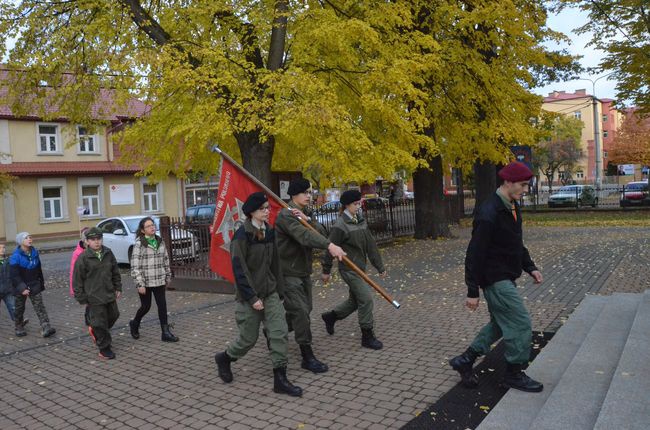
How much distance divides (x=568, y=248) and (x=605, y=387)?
35.3 ft

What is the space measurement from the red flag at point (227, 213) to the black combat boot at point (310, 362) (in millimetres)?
1579

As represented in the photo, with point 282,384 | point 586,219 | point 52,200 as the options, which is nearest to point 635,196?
point 586,219

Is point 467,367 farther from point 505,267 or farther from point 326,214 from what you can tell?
point 326,214

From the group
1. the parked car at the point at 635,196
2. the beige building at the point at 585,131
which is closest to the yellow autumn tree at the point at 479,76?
the parked car at the point at 635,196

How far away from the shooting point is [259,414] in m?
4.64

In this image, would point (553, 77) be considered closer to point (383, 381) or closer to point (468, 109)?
point (468, 109)

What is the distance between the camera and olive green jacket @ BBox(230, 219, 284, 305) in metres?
4.97

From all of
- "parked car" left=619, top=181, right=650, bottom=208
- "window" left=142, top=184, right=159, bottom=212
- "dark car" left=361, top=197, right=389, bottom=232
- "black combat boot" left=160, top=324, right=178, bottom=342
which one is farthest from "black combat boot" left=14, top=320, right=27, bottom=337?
"parked car" left=619, top=181, right=650, bottom=208

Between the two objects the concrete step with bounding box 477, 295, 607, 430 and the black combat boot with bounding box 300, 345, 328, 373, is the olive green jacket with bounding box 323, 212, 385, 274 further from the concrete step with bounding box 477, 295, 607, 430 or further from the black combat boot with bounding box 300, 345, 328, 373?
the concrete step with bounding box 477, 295, 607, 430

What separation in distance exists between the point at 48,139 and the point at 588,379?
3166cm

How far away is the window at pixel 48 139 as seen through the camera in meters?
30.3

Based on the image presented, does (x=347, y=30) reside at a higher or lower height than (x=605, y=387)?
higher

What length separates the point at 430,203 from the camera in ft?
58.9

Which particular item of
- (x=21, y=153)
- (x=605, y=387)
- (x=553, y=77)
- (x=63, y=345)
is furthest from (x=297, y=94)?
(x=21, y=153)
